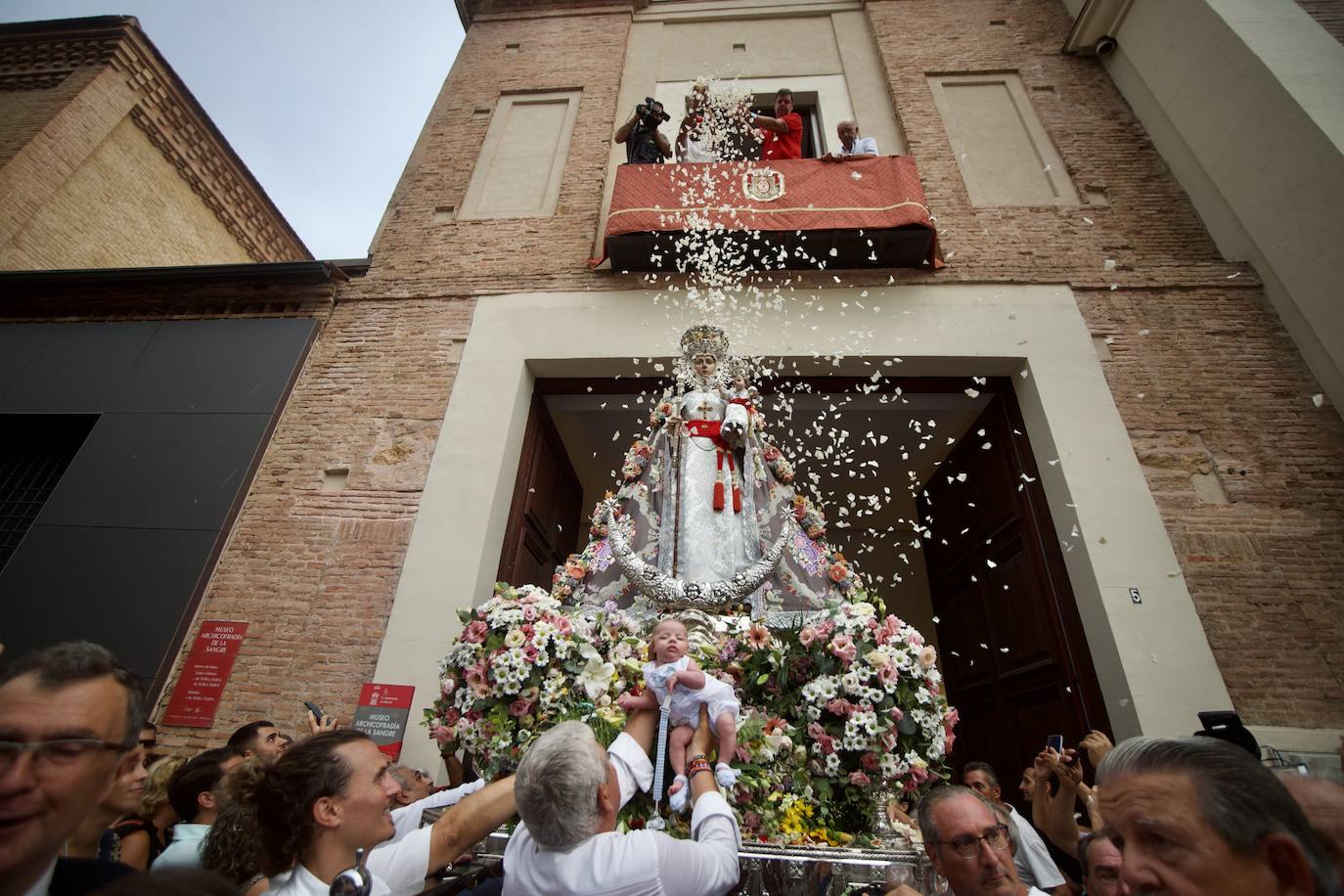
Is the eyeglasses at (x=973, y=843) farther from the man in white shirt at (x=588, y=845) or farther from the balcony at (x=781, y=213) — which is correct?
the balcony at (x=781, y=213)

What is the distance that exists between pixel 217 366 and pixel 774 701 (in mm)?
6909

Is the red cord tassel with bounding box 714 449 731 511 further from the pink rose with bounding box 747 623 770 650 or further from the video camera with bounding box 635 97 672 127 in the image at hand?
the video camera with bounding box 635 97 672 127

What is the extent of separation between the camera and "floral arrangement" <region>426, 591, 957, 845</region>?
272 cm

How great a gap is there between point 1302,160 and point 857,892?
741 cm

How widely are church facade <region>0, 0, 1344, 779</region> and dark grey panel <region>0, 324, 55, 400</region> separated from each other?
338 centimetres

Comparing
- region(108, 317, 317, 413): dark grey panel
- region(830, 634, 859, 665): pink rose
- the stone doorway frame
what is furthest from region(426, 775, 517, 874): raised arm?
region(108, 317, 317, 413): dark grey panel

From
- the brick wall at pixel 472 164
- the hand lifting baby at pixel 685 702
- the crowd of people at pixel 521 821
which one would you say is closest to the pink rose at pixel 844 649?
the hand lifting baby at pixel 685 702

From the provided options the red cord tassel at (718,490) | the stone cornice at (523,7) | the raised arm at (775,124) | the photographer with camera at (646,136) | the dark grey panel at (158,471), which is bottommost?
the red cord tassel at (718,490)

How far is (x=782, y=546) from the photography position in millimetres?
4531

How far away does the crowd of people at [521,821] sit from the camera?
3.71ft

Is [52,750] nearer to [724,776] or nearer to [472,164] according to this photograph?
[724,776]

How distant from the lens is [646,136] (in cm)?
750

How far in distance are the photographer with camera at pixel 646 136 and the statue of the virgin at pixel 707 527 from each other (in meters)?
3.29

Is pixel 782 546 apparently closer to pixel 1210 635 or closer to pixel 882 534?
pixel 1210 635
